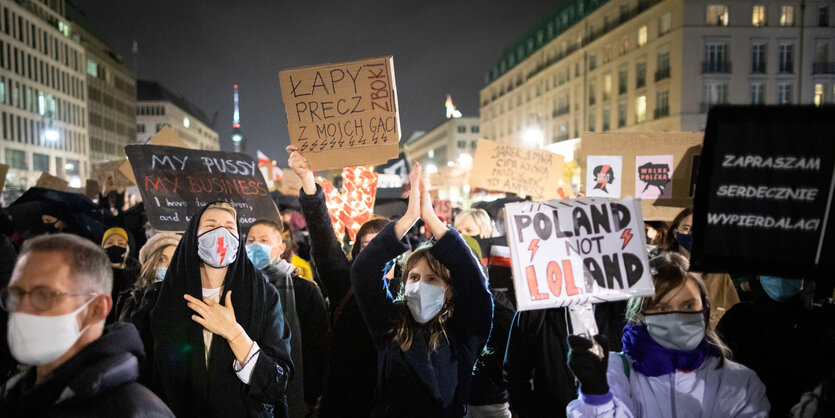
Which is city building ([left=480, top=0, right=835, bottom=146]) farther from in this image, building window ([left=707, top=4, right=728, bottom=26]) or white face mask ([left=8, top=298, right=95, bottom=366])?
white face mask ([left=8, top=298, right=95, bottom=366])

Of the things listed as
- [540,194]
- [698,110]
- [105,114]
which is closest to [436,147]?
[105,114]

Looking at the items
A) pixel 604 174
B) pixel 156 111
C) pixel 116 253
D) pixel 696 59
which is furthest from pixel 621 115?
pixel 156 111

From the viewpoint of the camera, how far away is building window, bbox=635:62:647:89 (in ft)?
149

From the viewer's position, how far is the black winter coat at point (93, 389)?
63.8 inches

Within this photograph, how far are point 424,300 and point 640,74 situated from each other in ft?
161

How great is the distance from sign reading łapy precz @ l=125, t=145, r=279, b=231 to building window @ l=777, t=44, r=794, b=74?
48.2 meters

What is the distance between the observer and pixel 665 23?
43.0m

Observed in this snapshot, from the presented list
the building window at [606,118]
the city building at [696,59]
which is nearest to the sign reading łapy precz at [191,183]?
the city building at [696,59]

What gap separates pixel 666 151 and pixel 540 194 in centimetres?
364

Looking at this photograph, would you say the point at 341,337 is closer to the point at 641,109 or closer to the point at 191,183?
the point at 191,183

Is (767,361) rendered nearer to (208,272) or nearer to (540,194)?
(208,272)

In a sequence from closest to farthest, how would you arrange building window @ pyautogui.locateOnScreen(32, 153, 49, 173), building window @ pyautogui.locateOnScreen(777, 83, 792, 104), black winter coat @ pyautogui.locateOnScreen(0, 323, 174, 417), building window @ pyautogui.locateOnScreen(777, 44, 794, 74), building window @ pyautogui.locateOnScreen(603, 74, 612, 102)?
1. black winter coat @ pyautogui.locateOnScreen(0, 323, 174, 417)
2. building window @ pyautogui.locateOnScreen(777, 83, 792, 104)
3. building window @ pyautogui.locateOnScreen(777, 44, 794, 74)
4. building window @ pyautogui.locateOnScreen(603, 74, 612, 102)
5. building window @ pyautogui.locateOnScreen(32, 153, 49, 173)

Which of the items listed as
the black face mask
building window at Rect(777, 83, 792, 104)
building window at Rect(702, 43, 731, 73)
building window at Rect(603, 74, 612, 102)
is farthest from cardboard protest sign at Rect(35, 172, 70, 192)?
building window at Rect(603, 74, 612, 102)

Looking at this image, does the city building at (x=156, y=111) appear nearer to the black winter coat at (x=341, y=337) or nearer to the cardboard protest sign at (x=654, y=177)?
the cardboard protest sign at (x=654, y=177)
